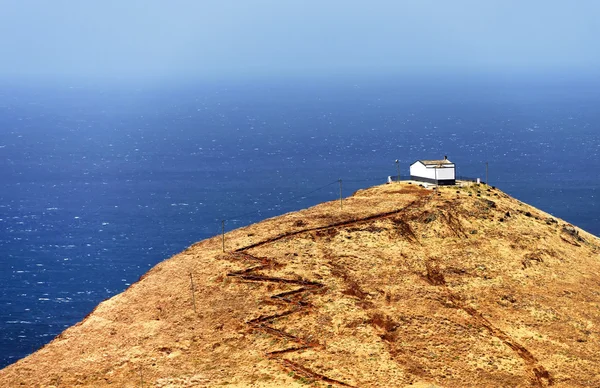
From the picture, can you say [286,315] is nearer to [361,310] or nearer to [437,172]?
[361,310]

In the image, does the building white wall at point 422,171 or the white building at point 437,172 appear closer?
the white building at point 437,172

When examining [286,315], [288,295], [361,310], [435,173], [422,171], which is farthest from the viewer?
[422,171]

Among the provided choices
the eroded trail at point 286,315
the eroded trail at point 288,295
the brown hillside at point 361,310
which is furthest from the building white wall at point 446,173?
the eroded trail at point 286,315

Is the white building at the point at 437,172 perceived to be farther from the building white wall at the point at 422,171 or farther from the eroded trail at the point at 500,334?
the eroded trail at the point at 500,334

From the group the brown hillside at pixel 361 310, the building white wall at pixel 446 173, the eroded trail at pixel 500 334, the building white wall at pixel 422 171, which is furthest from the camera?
the building white wall at pixel 422 171

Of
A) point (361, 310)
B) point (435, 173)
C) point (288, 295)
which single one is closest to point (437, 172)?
point (435, 173)

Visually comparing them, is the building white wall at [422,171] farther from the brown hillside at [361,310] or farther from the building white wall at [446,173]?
the brown hillside at [361,310]

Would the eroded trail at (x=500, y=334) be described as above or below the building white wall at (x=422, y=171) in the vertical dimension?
below

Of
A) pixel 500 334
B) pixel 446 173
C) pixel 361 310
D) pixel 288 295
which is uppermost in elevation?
pixel 446 173

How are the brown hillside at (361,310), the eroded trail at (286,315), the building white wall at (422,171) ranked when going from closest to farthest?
the eroded trail at (286,315) < the brown hillside at (361,310) < the building white wall at (422,171)

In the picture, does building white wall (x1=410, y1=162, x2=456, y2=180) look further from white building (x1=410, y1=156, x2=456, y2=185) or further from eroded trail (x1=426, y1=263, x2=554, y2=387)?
eroded trail (x1=426, y1=263, x2=554, y2=387)
